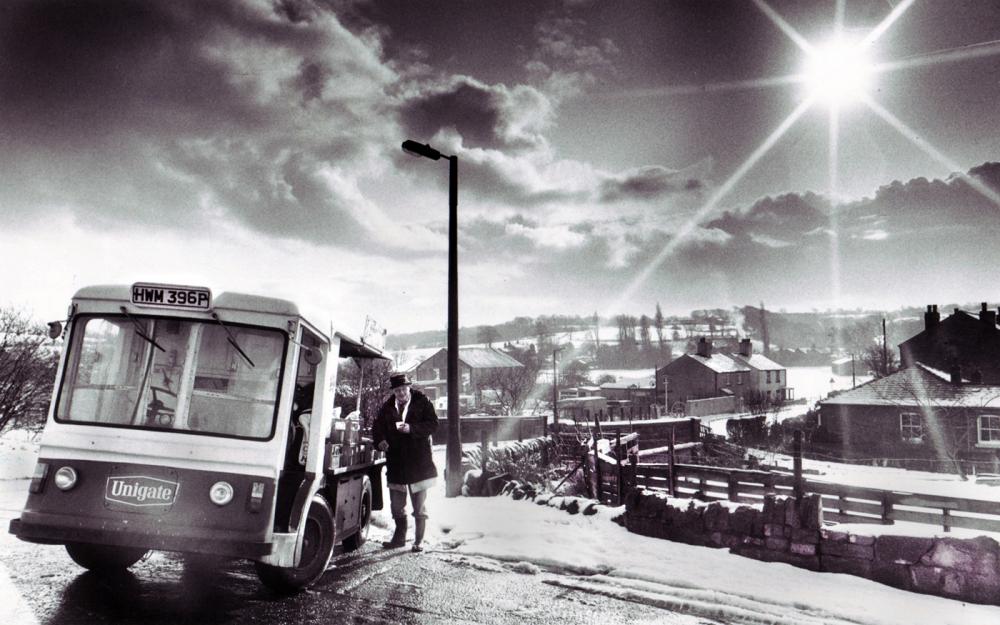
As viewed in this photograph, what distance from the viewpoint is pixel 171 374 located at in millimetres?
5066

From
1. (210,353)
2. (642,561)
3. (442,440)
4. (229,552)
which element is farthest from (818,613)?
(442,440)

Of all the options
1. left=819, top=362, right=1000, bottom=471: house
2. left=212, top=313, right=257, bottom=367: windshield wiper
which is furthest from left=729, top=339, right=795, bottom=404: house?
left=212, top=313, right=257, bottom=367: windshield wiper

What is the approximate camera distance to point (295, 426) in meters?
5.56

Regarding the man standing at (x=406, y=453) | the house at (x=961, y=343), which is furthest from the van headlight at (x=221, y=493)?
the house at (x=961, y=343)

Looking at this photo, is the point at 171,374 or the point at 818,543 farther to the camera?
the point at 818,543

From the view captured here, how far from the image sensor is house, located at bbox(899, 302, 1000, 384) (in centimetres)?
3709

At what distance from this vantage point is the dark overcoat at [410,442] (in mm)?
7039

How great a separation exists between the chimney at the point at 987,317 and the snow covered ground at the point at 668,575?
136 feet

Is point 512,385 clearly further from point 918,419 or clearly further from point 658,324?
point 658,324

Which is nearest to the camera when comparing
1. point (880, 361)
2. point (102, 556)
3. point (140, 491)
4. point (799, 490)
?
point (140, 491)

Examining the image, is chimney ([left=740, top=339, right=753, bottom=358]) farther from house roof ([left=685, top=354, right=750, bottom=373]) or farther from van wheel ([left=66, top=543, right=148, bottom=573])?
van wheel ([left=66, top=543, right=148, bottom=573])

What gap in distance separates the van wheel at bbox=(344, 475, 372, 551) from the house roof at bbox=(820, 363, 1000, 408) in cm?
3445

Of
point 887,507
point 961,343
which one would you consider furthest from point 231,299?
point 961,343

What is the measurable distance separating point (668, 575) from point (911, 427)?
34236 mm
